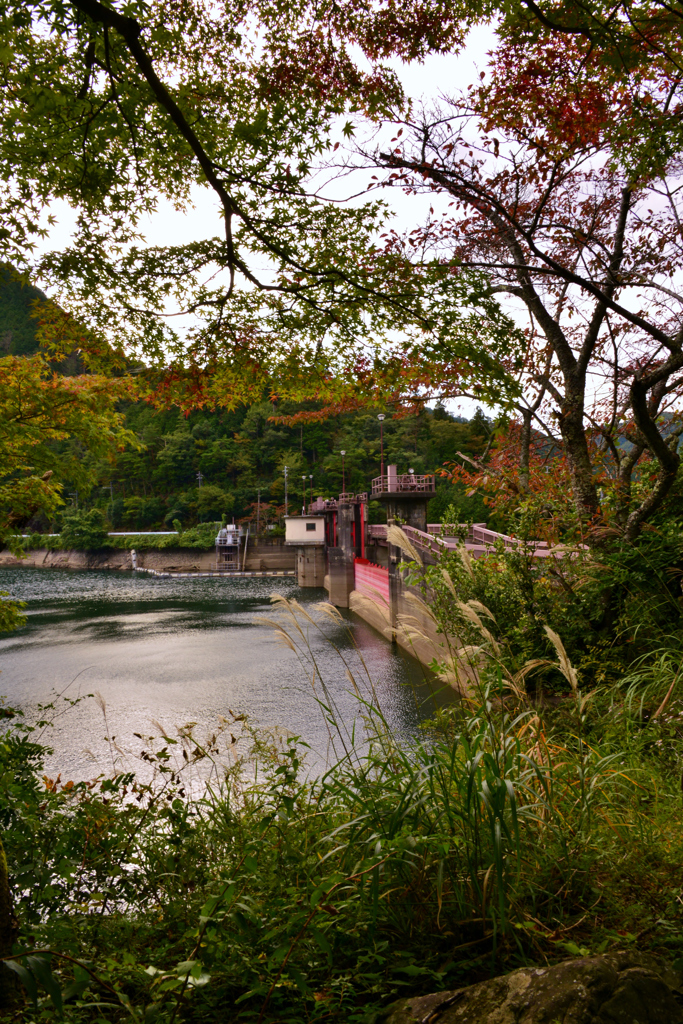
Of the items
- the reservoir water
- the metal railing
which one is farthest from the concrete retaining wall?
the metal railing

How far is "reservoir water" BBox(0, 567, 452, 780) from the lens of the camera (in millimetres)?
8414

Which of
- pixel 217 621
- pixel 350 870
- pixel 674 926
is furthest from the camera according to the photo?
pixel 217 621

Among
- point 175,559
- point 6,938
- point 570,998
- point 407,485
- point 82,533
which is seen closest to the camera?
point 570,998

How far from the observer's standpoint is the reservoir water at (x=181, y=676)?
841 centimetres

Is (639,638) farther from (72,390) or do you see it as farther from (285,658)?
(285,658)

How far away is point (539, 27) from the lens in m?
3.03

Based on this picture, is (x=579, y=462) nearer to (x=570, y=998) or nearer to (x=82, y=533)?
(x=570, y=998)

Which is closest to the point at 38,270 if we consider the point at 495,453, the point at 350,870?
the point at 350,870

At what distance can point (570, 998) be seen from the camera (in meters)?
1.11

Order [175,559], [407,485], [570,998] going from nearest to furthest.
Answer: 1. [570,998]
2. [407,485]
3. [175,559]

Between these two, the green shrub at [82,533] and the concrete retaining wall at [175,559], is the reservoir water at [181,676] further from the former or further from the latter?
the green shrub at [82,533]

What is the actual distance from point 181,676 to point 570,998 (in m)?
14.0

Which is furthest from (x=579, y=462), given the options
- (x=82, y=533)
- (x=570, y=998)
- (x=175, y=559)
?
(x=82, y=533)

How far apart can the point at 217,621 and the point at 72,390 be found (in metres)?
18.1
